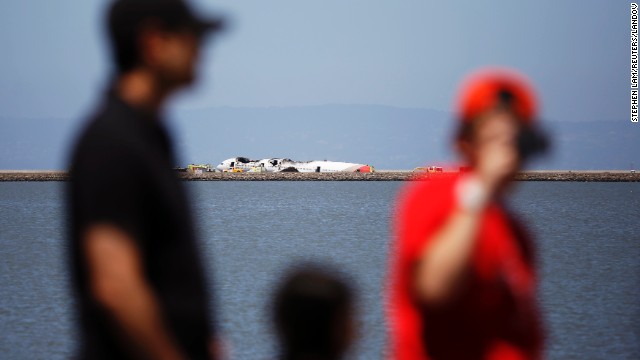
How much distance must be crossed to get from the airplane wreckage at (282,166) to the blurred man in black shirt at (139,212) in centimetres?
16994

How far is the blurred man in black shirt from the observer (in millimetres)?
3096

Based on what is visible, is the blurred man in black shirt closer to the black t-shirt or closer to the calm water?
the black t-shirt

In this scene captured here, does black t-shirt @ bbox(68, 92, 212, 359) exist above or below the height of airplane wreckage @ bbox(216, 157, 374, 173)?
above

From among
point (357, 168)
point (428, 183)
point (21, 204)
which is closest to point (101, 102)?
point (428, 183)

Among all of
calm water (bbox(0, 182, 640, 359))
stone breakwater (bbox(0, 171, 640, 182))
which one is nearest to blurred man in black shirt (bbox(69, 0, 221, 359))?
calm water (bbox(0, 182, 640, 359))

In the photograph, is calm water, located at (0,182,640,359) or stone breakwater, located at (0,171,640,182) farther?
stone breakwater, located at (0,171,640,182)

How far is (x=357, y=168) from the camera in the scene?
180 meters

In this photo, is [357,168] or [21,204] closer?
[21,204]

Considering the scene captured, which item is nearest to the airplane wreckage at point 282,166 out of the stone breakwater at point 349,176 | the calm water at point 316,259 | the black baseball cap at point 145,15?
the stone breakwater at point 349,176

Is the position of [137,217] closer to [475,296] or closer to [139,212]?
[139,212]

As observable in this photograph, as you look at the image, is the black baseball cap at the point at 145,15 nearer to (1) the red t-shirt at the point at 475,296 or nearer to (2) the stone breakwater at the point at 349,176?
(1) the red t-shirt at the point at 475,296

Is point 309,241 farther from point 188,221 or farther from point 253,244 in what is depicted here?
point 188,221

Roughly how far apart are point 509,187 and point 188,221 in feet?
2.98

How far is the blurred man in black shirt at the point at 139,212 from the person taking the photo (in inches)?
122
